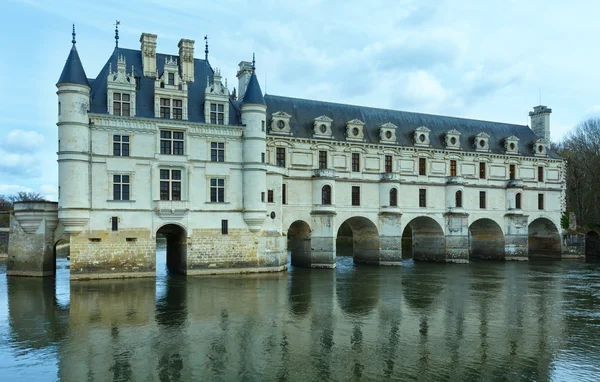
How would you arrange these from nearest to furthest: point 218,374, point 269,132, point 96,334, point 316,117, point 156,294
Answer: point 218,374, point 96,334, point 156,294, point 269,132, point 316,117

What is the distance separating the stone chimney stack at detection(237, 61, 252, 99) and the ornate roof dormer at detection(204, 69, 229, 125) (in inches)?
240

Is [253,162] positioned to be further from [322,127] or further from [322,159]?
[322,127]

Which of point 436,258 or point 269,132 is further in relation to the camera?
point 436,258

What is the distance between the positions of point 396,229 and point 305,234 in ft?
25.9

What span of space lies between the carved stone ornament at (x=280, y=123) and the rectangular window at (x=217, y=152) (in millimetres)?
5274

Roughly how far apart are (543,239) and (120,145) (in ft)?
138

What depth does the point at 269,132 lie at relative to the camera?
124 feet

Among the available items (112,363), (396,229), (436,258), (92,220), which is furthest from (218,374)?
(436,258)

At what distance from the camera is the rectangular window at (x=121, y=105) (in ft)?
103

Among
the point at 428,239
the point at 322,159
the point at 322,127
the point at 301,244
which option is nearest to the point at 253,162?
the point at 322,159

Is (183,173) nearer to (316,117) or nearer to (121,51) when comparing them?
(121,51)

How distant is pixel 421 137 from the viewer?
145ft

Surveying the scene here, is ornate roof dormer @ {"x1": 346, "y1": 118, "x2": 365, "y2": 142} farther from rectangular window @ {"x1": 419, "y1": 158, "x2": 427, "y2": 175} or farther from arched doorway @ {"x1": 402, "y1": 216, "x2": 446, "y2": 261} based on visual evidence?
arched doorway @ {"x1": 402, "y1": 216, "x2": 446, "y2": 261}

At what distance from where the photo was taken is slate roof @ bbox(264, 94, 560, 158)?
4084 cm
